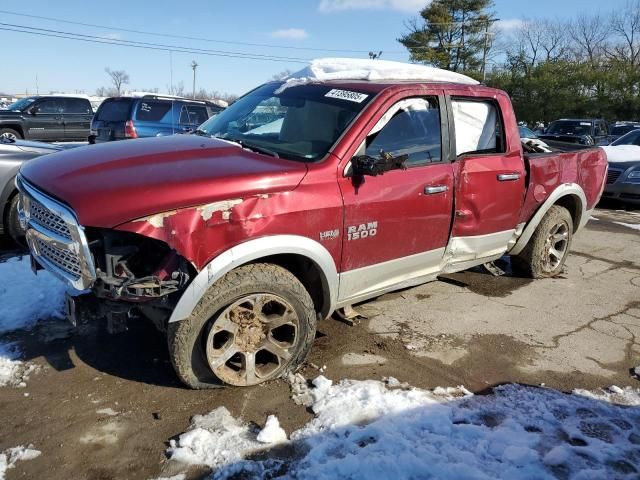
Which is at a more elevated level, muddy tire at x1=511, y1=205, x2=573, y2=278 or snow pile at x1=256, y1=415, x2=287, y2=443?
muddy tire at x1=511, y1=205, x2=573, y2=278

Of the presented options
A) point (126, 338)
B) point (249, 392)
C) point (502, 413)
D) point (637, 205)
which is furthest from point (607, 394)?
point (637, 205)

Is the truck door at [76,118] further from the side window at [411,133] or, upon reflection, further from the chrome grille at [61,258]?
the side window at [411,133]

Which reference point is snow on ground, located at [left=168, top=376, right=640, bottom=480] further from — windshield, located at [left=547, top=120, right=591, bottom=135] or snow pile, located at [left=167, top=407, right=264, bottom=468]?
windshield, located at [left=547, top=120, right=591, bottom=135]

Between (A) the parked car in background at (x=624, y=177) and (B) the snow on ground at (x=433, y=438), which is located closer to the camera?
(B) the snow on ground at (x=433, y=438)

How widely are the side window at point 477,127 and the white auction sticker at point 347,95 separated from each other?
2.93ft

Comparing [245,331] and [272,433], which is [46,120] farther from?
[272,433]

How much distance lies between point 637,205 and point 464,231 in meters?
8.21

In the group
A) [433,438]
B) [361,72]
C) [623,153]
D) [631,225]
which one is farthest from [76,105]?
[433,438]

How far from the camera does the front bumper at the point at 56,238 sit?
2662mm

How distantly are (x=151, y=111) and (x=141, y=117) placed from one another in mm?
289

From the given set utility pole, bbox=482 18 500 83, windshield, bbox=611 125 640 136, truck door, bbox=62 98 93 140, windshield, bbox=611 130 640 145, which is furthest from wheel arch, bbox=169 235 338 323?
utility pole, bbox=482 18 500 83

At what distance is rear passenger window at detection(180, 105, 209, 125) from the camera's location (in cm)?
1169

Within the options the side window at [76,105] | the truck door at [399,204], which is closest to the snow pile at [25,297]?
the truck door at [399,204]

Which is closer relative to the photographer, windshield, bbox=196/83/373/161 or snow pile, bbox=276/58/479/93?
windshield, bbox=196/83/373/161
